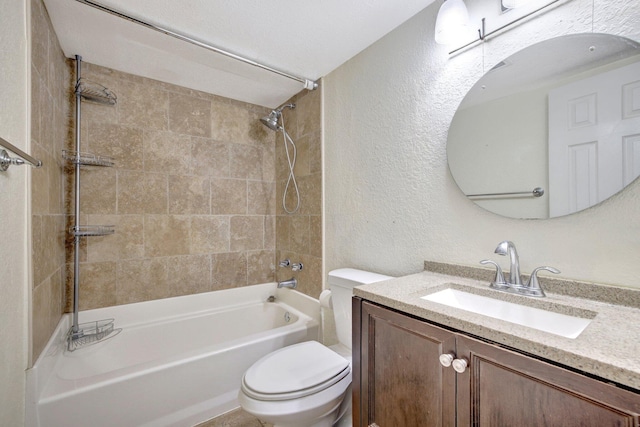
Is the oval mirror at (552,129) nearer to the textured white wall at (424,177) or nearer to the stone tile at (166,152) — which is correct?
the textured white wall at (424,177)

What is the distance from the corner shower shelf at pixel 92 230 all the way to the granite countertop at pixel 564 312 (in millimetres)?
1777

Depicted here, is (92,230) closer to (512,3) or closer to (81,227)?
(81,227)

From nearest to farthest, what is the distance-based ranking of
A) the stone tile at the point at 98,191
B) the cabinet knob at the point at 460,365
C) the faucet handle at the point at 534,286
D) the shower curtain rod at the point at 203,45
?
the cabinet knob at the point at 460,365 < the faucet handle at the point at 534,286 < the shower curtain rod at the point at 203,45 < the stone tile at the point at 98,191

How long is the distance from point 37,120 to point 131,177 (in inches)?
29.4

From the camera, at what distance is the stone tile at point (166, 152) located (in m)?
2.04

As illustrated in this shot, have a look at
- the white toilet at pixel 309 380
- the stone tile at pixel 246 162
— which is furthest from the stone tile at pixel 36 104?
the white toilet at pixel 309 380

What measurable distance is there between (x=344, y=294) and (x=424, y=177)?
74cm

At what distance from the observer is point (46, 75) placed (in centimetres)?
140

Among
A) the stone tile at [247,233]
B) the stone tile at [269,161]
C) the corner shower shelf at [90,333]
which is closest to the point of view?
the corner shower shelf at [90,333]

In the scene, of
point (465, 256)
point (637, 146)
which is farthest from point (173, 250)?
point (637, 146)

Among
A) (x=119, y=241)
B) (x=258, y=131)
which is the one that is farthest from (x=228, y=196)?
(x=119, y=241)

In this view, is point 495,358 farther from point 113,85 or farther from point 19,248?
point 113,85

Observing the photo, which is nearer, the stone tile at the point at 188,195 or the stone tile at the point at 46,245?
the stone tile at the point at 46,245

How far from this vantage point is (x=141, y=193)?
79.4 inches
